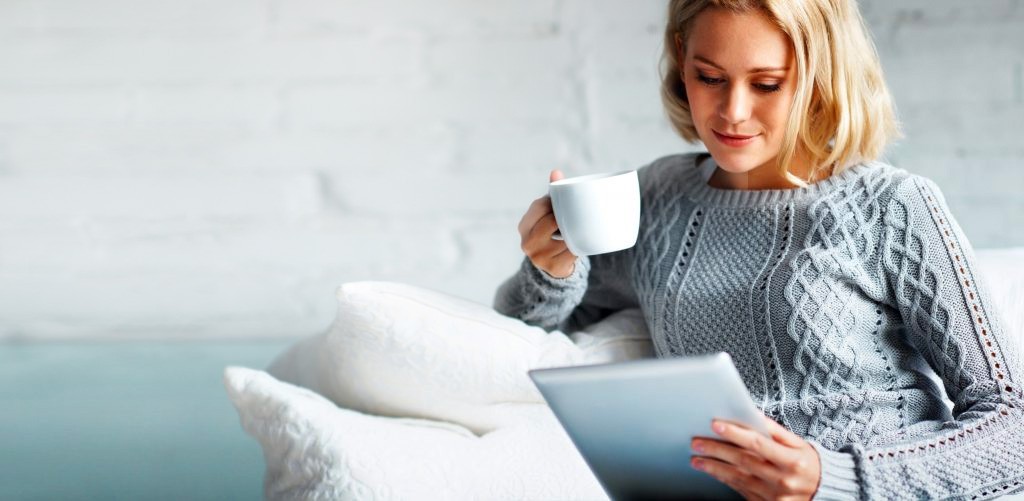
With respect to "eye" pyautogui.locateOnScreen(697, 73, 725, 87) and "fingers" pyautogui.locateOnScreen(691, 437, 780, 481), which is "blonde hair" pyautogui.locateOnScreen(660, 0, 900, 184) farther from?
"fingers" pyautogui.locateOnScreen(691, 437, 780, 481)

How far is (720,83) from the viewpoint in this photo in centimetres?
106

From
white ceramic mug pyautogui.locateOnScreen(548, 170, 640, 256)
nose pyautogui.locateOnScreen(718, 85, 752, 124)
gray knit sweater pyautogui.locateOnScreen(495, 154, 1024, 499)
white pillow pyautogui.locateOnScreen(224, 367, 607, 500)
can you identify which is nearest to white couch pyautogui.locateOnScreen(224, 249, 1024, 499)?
white pillow pyautogui.locateOnScreen(224, 367, 607, 500)

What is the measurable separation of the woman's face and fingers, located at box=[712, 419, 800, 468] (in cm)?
34

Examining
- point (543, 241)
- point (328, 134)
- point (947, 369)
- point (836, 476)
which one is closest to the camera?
point (836, 476)

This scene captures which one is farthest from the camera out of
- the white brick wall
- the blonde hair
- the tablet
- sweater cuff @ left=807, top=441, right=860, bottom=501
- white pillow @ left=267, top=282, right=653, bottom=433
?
the white brick wall

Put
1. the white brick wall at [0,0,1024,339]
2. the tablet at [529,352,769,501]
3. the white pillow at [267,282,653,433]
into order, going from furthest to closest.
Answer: the white brick wall at [0,0,1024,339], the white pillow at [267,282,653,433], the tablet at [529,352,769,501]

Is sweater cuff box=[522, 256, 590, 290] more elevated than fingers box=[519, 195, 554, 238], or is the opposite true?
fingers box=[519, 195, 554, 238]

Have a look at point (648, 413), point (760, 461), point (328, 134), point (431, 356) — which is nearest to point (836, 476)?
point (760, 461)

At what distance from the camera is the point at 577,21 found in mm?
1929

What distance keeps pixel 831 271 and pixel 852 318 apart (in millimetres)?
49

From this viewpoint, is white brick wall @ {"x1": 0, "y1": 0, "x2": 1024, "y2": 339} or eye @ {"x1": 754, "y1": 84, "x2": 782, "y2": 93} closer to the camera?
eye @ {"x1": 754, "y1": 84, "x2": 782, "y2": 93}

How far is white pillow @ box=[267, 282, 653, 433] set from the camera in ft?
3.75

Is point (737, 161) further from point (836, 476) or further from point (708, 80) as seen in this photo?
point (836, 476)

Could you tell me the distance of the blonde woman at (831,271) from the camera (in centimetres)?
96
